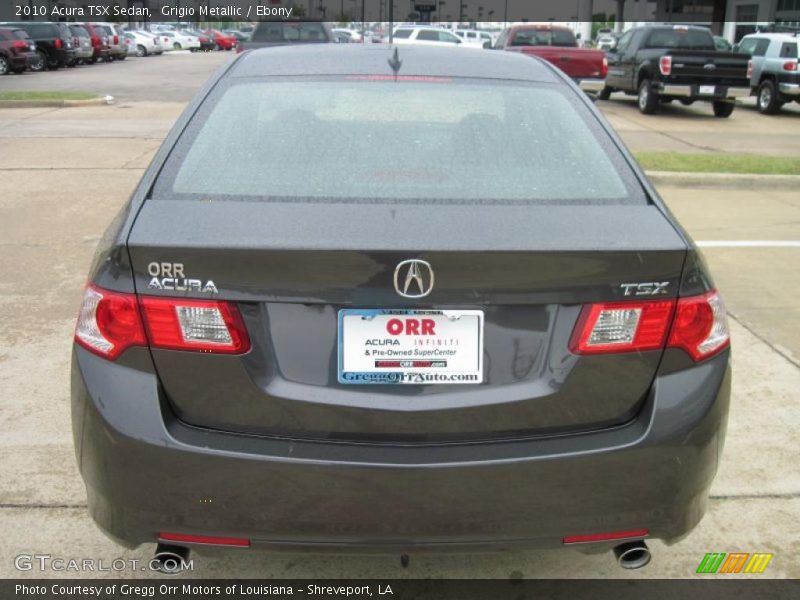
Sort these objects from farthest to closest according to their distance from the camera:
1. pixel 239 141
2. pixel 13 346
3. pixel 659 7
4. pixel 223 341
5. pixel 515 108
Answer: pixel 659 7 < pixel 13 346 < pixel 515 108 < pixel 239 141 < pixel 223 341

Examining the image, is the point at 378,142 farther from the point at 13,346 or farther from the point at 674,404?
the point at 13,346

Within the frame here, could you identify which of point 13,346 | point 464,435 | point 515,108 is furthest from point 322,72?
point 13,346

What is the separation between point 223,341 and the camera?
7.18 ft

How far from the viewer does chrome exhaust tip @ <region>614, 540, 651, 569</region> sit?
242cm

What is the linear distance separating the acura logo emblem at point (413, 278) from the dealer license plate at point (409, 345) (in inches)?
2.2

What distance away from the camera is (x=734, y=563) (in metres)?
2.99

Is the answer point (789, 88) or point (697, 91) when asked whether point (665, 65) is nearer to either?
point (697, 91)

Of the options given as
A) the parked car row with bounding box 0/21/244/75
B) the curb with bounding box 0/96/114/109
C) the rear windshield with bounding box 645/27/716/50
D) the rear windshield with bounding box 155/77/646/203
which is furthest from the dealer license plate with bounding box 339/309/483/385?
the parked car row with bounding box 0/21/244/75

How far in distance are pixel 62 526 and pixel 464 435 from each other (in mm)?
1733

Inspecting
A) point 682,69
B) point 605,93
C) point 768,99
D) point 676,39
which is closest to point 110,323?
point 682,69

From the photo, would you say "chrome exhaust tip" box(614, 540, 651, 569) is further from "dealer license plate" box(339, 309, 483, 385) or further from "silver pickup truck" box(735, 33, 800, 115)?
"silver pickup truck" box(735, 33, 800, 115)

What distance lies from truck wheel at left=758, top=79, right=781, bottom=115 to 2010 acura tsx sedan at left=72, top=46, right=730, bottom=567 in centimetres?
1933

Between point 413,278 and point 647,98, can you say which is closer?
point 413,278

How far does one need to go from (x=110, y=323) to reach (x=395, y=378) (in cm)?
77
